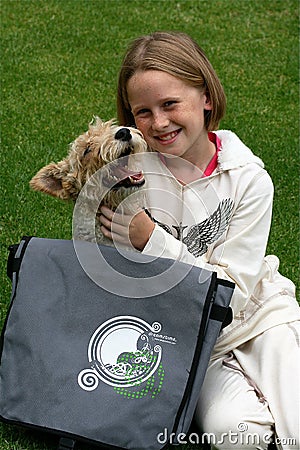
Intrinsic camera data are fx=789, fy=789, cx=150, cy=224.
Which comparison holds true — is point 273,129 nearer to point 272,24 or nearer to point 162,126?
point 272,24

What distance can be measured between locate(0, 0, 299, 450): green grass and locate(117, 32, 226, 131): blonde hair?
1.23 m

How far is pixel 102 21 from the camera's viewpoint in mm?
7938

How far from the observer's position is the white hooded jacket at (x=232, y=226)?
10.3 feet

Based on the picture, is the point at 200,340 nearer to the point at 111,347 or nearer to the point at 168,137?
the point at 111,347

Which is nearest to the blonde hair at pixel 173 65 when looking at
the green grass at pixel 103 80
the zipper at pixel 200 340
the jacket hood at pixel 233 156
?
the jacket hood at pixel 233 156

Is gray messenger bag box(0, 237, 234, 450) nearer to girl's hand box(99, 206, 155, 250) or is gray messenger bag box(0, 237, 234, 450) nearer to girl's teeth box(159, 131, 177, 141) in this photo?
girl's hand box(99, 206, 155, 250)

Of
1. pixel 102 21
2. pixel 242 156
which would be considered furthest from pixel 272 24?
pixel 242 156

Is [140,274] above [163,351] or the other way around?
above

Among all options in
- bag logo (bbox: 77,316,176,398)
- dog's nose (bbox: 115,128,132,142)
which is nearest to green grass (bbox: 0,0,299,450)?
bag logo (bbox: 77,316,176,398)

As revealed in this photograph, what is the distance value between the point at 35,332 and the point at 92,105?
3.73 metres

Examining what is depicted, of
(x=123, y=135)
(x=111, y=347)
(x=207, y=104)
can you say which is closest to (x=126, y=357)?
(x=111, y=347)

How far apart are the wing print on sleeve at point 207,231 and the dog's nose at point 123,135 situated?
55cm

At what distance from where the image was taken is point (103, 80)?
694cm

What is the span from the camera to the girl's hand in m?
2.96
